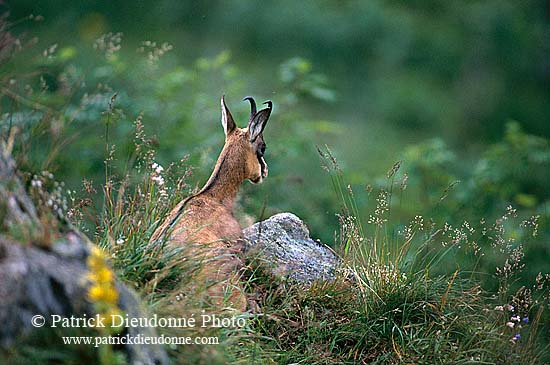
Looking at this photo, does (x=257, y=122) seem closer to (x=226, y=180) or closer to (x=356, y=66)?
(x=226, y=180)

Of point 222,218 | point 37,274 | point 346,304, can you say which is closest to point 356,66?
point 222,218

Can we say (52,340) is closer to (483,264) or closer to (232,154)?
(232,154)

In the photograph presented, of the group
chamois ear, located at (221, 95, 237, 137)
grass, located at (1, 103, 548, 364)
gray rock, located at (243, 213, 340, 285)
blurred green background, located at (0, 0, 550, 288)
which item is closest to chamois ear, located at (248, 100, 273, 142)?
chamois ear, located at (221, 95, 237, 137)

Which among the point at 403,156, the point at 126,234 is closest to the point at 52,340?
the point at 126,234

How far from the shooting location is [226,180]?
6.67 meters

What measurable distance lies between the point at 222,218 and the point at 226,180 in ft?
1.85

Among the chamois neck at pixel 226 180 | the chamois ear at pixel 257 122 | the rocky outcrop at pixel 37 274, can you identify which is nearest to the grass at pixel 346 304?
the chamois neck at pixel 226 180

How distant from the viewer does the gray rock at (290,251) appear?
5.95 m

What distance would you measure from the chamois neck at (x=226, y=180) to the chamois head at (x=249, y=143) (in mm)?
14

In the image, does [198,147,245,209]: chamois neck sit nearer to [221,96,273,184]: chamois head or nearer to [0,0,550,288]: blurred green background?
[221,96,273,184]: chamois head

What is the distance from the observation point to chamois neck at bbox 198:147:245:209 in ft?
21.4

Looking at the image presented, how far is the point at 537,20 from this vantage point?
64.6 feet

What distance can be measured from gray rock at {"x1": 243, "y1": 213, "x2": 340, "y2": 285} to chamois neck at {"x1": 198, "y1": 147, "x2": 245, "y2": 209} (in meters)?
0.32

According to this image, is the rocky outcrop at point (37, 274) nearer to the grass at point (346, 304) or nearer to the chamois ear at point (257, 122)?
the grass at point (346, 304)
